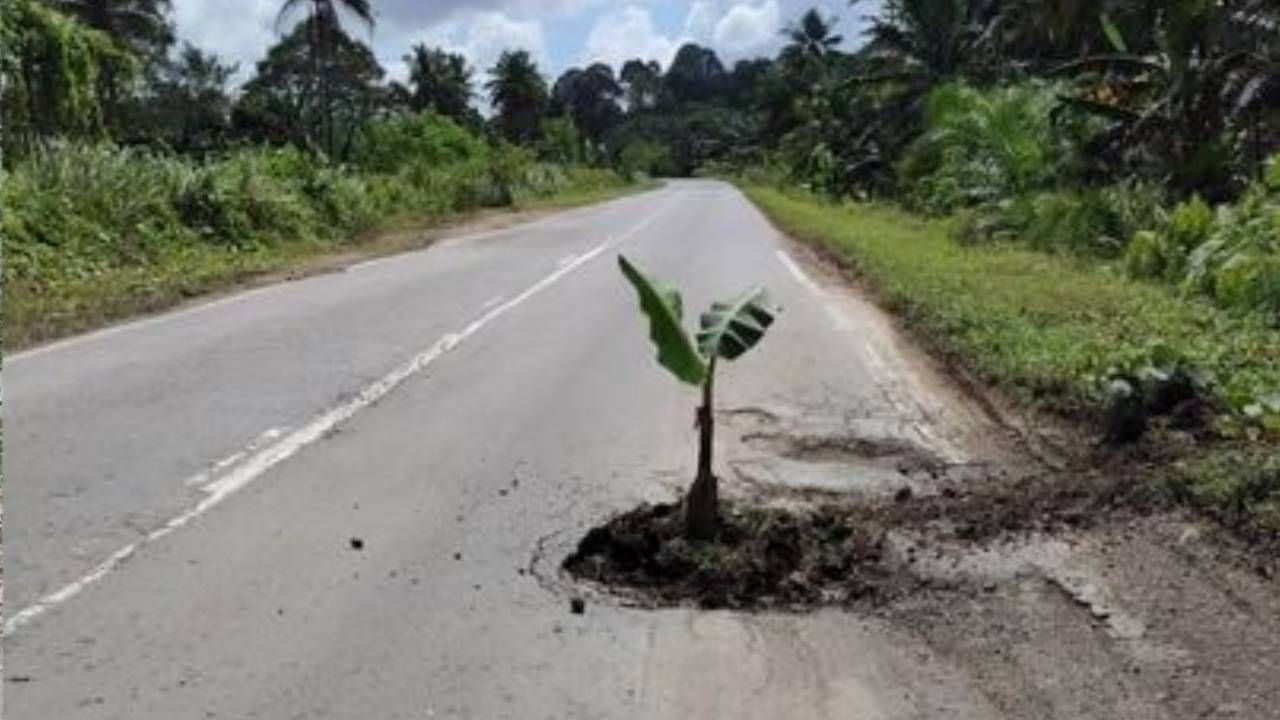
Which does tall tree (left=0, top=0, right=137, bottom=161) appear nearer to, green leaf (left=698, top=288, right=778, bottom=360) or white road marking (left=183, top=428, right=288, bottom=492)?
white road marking (left=183, top=428, right=288, bottom=492)

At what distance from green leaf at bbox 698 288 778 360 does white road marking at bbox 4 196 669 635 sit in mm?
2439

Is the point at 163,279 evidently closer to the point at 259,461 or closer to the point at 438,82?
the point at 259,461

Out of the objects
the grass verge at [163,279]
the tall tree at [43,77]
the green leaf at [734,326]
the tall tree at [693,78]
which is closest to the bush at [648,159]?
the tall tree at [693,78]

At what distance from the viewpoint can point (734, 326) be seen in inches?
276

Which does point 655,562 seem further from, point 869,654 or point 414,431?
point 414,431

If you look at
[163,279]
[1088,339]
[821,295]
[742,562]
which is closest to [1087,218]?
[821,295]

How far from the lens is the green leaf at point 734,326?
22.7 feet

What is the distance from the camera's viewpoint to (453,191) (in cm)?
4603

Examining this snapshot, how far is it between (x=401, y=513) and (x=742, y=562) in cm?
184

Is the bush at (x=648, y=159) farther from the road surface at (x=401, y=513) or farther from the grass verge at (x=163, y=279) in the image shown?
the road surface at (x=401, y=513)

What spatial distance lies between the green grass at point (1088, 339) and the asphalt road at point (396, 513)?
63cm

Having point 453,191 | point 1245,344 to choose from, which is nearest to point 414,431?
point 1245,344

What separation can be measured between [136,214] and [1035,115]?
48.1 feet

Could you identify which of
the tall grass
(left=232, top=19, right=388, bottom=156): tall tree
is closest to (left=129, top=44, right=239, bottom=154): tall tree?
(left=232, top=19, right=388, bottom=156): tall tree
